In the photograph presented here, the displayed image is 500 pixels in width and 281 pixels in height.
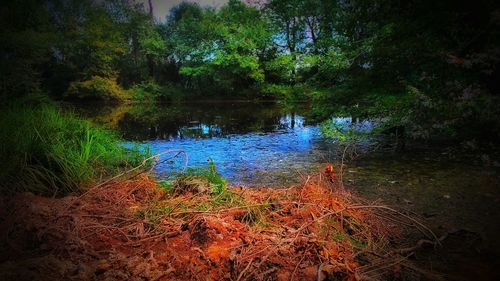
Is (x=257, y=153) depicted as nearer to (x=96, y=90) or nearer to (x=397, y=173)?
(x=397, y=173)

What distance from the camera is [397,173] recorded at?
549 cm

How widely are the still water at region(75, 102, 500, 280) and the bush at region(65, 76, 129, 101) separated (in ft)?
57.5

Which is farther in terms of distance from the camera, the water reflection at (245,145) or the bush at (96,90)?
the bush at (96,90)

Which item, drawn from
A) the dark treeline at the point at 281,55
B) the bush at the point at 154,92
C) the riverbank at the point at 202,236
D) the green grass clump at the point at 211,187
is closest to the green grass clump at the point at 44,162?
the riverbank at the point at 202,236

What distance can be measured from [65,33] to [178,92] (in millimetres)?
9579

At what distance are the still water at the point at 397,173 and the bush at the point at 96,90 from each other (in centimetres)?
1752

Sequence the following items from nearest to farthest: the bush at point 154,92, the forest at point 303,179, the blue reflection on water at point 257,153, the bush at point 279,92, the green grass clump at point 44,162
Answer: the forest at point 303,179, the green grass clump at point 44,162, the blue reflection on water at point 257,153, the bush at point 279,92, the bush at point 154,92

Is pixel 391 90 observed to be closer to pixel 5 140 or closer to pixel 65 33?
pixel 5 140

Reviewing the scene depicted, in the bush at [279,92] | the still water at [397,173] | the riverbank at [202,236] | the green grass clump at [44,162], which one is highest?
the bush at [279,92]

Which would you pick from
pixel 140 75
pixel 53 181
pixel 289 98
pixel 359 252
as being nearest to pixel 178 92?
pixel 140 75

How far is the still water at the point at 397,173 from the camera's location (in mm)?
3207

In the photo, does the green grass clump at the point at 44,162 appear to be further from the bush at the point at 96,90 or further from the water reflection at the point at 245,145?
the bush at the point at 96,90

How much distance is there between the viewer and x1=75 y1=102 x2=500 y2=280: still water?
3207 millimetres

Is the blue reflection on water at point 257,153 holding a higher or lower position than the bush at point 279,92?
lower
